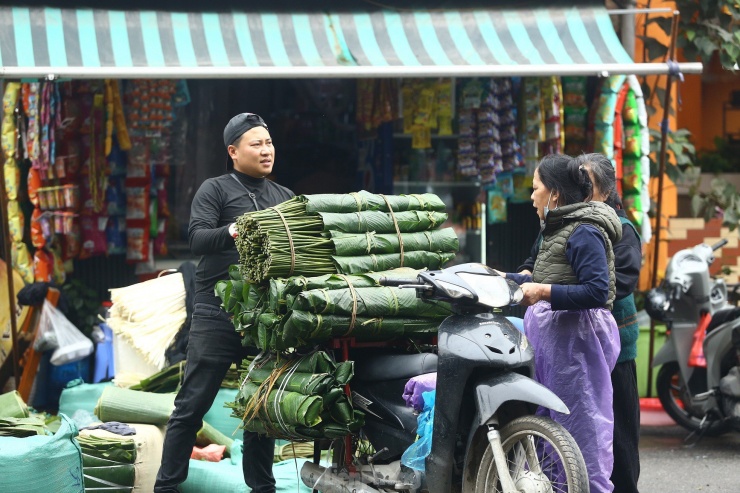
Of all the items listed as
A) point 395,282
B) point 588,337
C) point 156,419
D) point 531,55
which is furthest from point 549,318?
point 531,55

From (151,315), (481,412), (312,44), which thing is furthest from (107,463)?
(312,44)

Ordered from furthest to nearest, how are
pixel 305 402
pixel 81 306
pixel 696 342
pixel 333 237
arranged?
pixel 81 306
pixel 696 342
pixel 333 237
pixel 305 402

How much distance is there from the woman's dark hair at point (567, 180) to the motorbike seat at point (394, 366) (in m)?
0.93

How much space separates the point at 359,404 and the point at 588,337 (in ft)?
3.53

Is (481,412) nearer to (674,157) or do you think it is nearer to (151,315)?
(151,315)

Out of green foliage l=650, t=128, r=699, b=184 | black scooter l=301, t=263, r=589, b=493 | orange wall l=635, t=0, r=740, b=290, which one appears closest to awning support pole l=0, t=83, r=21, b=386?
black scooter l=301, t=263, r=589, b=493

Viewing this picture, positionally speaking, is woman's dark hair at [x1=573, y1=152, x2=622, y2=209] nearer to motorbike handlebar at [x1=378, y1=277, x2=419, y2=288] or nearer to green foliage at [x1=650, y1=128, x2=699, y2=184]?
motorbike handlebar at [x1=378, y1=277, x2=419, y2=288]

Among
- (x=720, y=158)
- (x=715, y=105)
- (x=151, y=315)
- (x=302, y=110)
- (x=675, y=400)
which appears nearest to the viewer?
(x=151, y=315)

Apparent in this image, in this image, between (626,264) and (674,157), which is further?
(674,157)

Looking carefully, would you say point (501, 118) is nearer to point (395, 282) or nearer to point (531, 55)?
point (531, 55)

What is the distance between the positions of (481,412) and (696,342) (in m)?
4.46

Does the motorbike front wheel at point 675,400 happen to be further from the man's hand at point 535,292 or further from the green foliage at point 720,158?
the green foliage at point 720,158

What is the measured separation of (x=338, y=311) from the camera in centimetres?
526

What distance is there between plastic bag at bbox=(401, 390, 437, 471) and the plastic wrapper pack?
63 cm
